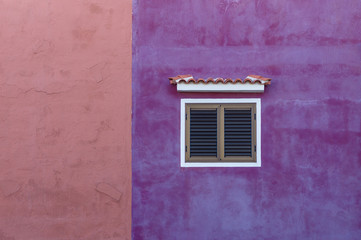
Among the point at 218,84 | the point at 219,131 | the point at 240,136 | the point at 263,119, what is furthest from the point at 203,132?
the point at 263,119

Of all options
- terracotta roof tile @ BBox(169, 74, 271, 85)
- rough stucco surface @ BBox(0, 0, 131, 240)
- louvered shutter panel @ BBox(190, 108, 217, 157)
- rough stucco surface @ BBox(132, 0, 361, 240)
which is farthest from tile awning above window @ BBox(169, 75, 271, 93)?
rough stucco surface @ BBox(0, 0, 131, 240)

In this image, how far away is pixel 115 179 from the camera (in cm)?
668

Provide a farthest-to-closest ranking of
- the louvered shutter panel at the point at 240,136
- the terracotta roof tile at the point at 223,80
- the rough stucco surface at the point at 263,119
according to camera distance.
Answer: the louvered shutter panel at the point at 240,136 → the rough stucco surface at the point at 263,119 → the terracotta roof tile at the point at 223,80

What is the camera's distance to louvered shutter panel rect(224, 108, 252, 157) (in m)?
6.70

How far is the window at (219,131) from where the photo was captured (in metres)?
6.67

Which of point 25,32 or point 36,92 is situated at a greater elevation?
point 25,32

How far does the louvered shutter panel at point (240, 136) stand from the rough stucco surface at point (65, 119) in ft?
5.32

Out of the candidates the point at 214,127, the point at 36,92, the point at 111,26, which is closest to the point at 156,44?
the point at 111,26

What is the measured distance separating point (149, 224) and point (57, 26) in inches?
139

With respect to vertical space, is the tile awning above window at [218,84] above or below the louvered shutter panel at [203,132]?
above

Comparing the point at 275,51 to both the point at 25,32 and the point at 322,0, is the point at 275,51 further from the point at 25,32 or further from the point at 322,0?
the point at 25,32

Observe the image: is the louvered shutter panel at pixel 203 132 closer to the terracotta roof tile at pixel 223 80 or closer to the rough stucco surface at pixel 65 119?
the terracotta roof tile at pixel 223 80

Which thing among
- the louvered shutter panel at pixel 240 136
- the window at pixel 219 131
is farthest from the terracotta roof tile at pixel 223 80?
the louvered shutter panel at pixel 240 136

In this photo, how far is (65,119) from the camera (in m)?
6.73
